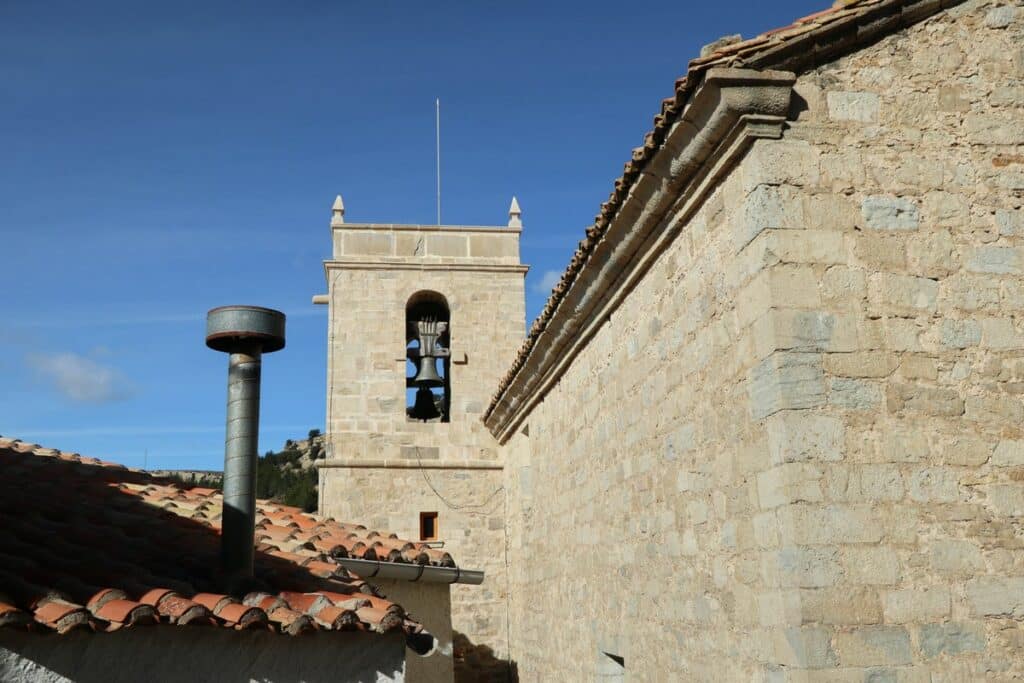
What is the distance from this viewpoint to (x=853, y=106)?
14.6 feet

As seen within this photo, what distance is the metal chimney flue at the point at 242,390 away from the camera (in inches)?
230

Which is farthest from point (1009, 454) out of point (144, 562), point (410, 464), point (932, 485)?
point (410, 464)

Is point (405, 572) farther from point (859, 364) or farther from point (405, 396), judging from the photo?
point (405, 396)

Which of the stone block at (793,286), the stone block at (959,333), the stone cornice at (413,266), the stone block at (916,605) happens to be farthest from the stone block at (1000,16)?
the stone cornice at (413,266)

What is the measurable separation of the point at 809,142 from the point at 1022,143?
40.9 inches

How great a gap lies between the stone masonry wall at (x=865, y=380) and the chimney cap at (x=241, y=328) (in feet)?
7.97

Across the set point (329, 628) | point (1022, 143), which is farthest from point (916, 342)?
point (329, 628)

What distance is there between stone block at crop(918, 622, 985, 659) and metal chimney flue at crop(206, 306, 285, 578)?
12.1ft

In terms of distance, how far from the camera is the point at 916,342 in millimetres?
4133

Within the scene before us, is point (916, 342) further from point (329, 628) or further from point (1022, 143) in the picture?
point (329, 628)

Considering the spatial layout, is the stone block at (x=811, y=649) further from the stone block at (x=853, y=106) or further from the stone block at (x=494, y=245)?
the stone block at (x=494, y=245)

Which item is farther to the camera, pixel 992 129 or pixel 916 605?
pixel 992 129

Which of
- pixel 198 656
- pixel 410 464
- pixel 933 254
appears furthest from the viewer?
pixel 410 464

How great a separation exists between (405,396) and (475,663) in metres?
3.72
